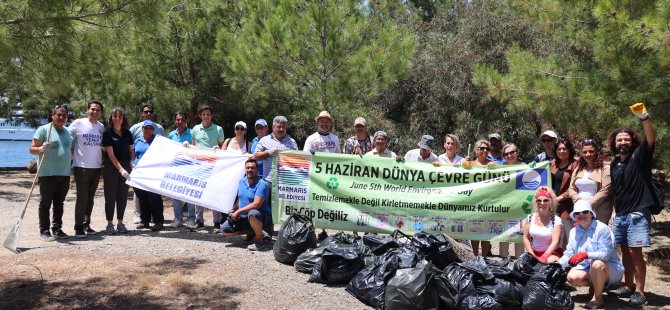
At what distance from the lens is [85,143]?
26.2 ft

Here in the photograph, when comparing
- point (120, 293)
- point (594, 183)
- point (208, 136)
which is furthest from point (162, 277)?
point (594, 183)

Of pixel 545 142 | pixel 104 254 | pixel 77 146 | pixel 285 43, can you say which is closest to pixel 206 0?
pixel 285 43

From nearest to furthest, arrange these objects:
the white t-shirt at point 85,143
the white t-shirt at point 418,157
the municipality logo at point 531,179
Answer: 1. the municipality logo at point 531,179
2. the white t-shirt at point 418,157
3. the white t-shirt at point 85,143

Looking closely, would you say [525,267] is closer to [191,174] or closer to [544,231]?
[544,231]

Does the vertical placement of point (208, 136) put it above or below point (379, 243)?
above

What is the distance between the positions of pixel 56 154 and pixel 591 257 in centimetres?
638

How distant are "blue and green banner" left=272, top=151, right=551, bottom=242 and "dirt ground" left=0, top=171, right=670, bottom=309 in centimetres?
98

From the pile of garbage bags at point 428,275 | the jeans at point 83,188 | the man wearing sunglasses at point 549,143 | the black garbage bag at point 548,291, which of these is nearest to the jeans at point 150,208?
the jeans at point 83,188

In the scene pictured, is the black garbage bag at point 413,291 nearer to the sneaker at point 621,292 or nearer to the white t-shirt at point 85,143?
the sneaker at point 621,292

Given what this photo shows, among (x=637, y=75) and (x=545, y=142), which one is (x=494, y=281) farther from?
(x=637, y=75)

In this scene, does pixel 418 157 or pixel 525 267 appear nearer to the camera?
pixel 525 267

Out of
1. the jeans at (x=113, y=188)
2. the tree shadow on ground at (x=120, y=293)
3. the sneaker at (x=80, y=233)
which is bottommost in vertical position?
the tree shadow on ground at (x=120, y=293)

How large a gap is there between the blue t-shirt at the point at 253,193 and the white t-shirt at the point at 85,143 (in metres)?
2.02

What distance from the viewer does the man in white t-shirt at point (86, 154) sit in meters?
7.99
